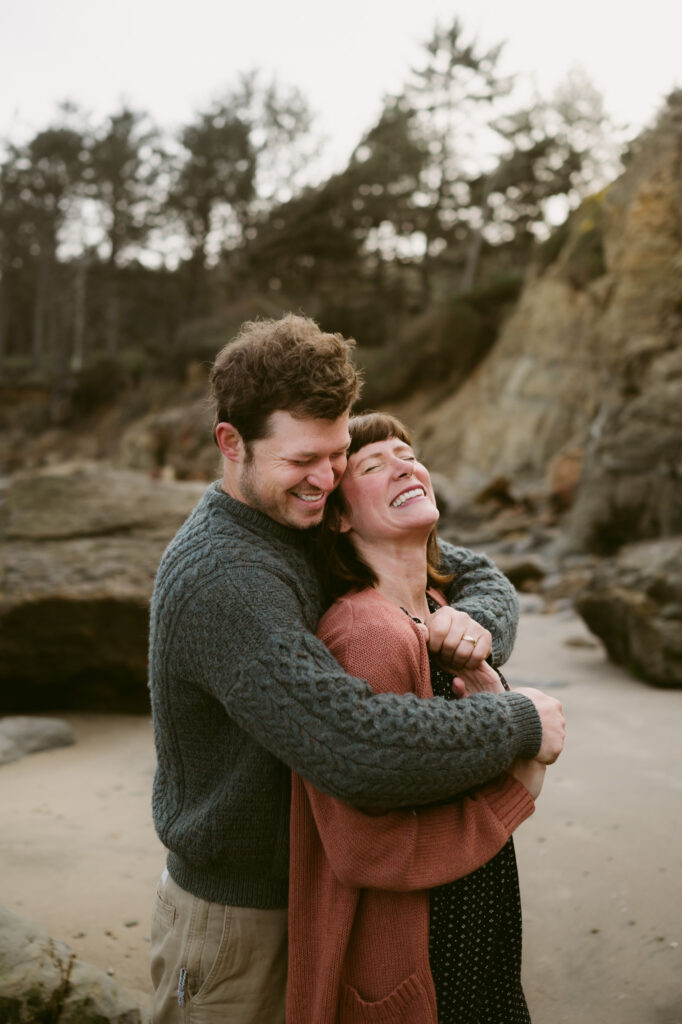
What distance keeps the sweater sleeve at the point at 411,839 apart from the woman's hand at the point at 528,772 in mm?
78

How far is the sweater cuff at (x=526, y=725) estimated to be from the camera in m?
2.03

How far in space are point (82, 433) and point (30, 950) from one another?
32.8m

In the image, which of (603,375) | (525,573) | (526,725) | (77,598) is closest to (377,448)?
(526,725)

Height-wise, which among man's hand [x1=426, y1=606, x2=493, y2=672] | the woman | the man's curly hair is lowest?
the woman

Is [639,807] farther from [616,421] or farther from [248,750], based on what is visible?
[616,421]

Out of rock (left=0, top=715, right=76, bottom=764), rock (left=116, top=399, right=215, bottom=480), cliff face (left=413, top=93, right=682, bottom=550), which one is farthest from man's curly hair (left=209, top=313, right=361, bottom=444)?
rock (left=116, top=399, right=215, bottom=480)

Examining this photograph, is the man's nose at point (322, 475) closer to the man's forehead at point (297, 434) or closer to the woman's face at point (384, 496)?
the man's forehead at point (297, 434)

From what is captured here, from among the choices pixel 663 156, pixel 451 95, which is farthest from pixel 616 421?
pixel 451 95

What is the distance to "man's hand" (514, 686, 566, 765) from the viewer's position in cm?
207

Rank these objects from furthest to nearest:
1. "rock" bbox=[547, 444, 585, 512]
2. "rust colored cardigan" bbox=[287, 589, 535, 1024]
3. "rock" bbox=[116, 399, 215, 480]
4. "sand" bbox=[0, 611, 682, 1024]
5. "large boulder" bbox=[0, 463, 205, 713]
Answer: "rock" bbox=[116, 399, 215, 480] < "rock" bbox=[547, 444, 585, 512] < "large boulder" bbox=[0, 463, 205, 713] < "sand" bbox=[0, 611, 682, 1024] < "rust colored cardigan" bbox=[287, 589, 535, 1024]

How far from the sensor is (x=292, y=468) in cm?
216

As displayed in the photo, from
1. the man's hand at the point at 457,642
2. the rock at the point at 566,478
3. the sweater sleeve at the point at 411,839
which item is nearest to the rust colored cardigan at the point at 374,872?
the sweater sleeve at the point at 411,839

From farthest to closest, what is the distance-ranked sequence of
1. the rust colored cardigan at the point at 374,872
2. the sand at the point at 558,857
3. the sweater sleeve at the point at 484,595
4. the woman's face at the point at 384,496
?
the sand at the point at 558,857 < the sweater sleeve at the point at 484,595 < the woman's face at the point at 384,496 < the rust colored cardigan at the point at 374,872

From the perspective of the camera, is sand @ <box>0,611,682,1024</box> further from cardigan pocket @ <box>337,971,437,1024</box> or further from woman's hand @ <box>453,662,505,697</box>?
woman's hand @ <box>453,662,505,697</box>
